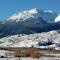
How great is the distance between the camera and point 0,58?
29375mm

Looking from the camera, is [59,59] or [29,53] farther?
[29,53]

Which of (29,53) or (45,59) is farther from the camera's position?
(29,53)

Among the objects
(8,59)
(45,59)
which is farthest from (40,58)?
(8,59)

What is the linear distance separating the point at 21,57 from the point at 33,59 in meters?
1.53

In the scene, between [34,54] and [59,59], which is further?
[34,54]

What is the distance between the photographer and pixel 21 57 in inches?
1147

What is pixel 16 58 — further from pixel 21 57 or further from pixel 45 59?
pixel 45 59

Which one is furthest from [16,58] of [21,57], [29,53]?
[29,53]

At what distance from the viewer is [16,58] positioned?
28812 millimetres

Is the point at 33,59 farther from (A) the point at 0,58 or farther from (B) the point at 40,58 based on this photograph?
(A) the point at 0,58

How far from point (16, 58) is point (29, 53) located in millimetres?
2588

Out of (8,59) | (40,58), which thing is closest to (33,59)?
→ (40,58)

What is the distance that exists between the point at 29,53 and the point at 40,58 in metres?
3.19

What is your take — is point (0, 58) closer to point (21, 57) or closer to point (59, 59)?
point (21, 57)
